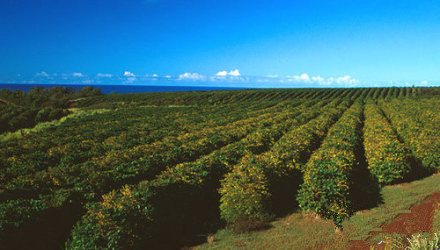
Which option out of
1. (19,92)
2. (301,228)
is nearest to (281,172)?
(301,228)

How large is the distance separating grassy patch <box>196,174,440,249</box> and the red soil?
20 centimetres

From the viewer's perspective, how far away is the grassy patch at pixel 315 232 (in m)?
7.71

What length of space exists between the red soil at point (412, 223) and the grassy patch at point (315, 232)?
0.65ft

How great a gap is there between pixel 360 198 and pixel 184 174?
8.01 metres

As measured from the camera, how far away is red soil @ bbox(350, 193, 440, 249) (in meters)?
7.46

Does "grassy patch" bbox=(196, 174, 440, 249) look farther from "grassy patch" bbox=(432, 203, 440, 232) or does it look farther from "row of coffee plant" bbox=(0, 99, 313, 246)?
"row of coffee plant" bbox=(0, 99, 313, 246)

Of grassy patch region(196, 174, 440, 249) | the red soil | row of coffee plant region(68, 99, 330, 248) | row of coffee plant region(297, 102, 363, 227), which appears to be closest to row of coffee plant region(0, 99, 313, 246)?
row of coffee plant region(68, 99, 330, 248)

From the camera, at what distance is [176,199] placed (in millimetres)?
9508

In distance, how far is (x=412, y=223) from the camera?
8062 mm

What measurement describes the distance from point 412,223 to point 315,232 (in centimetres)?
318

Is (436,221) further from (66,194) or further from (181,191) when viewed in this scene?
(66,194)

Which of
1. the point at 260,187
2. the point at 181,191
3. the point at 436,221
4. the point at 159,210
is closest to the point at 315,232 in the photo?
the point at 260,187

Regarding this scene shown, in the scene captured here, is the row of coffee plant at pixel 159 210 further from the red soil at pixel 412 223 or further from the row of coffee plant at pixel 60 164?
the red soil at pixel 412 223

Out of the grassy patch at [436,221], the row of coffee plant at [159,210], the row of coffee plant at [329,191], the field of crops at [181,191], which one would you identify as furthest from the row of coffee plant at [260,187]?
the grassy patch at [436,221]
